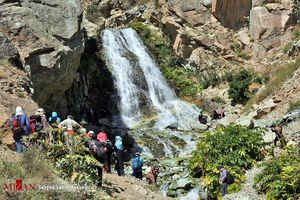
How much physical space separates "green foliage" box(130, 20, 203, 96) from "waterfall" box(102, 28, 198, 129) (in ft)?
2.17

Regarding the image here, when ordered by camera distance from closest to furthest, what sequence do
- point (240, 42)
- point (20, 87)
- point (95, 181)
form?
1. point (95, 181)
2. point (20, 87)
3. point (240, 42)

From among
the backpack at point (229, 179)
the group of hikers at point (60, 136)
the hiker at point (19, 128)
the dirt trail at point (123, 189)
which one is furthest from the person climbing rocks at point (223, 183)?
the hiker at point (19, 128)

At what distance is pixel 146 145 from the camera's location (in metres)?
14.8

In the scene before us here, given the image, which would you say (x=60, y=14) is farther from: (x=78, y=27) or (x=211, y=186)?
(x=211, y=186)

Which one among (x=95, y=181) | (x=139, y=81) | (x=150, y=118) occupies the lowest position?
(x=150, y=118)

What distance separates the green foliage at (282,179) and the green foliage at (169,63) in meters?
16.2

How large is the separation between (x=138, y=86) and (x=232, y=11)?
10.2m

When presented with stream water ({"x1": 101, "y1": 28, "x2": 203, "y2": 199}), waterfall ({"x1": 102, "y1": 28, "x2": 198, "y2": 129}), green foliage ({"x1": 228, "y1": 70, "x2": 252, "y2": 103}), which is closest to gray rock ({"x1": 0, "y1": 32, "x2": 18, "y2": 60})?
stream water ({"x1": 101, "y1": 28, "x2": 203, "y2": 199})

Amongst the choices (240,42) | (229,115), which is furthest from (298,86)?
(240,42)

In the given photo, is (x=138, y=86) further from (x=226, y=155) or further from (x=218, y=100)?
(x=226, y=155)

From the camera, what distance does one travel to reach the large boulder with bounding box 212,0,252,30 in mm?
24297

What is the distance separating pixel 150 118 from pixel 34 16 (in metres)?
9.74

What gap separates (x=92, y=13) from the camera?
31625 millimetres

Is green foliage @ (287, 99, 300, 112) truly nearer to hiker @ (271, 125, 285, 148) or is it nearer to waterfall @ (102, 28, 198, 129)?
hiker @ (271, 125, 285, 148)
